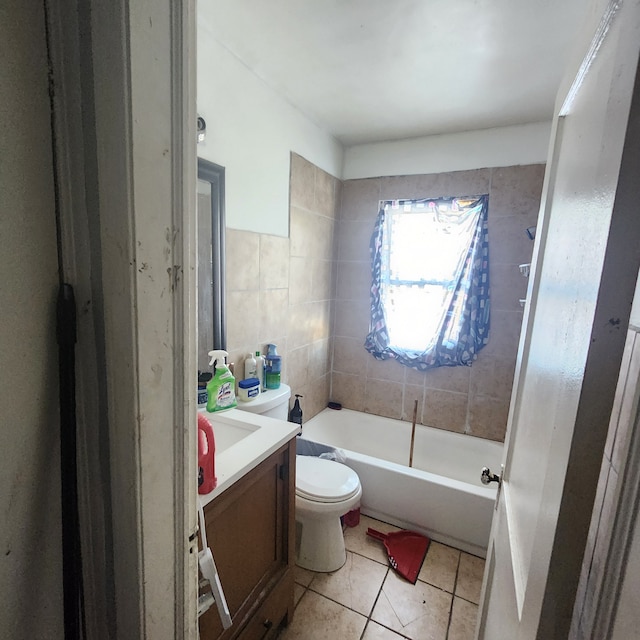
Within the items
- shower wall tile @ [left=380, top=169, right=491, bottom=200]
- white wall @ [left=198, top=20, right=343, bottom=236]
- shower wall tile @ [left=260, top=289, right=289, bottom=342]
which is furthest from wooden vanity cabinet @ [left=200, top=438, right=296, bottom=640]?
shower wall tile @ [left=380, top=169, right=491, bottom=200]

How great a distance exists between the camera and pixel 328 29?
1361 mm

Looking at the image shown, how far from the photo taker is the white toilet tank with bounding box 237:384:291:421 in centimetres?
164

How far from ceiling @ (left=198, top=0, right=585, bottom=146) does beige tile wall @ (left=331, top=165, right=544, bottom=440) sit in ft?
1.34

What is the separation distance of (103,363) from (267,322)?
1448 mm

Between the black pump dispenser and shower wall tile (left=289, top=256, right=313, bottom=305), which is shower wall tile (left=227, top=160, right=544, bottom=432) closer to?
shower wall tile (left=289, top=256, right=313, bottom=305)

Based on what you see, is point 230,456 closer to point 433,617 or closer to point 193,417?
point 193,417

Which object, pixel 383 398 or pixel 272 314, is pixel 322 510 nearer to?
pixel 272 314

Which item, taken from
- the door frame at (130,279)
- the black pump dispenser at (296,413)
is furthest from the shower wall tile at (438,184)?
the door frame at (130,279)

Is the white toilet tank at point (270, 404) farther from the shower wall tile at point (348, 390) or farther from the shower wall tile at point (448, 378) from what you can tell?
the shower wall tile at point (448, 378)

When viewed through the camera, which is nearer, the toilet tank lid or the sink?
the sink

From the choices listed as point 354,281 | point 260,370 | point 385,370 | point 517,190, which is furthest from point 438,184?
point 260,370

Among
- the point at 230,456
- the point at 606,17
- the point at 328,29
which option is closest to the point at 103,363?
the point at 230,456

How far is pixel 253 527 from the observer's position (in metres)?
1.14

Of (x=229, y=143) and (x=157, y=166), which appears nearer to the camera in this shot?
(x=157, y=166)
